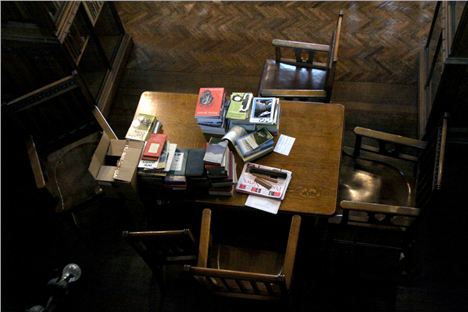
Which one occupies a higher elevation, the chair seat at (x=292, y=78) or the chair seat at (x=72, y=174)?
the chair seat at (x=292, y=78)

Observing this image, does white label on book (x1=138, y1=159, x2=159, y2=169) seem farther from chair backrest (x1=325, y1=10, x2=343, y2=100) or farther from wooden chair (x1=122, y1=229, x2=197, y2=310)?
chair backrest (x1=325, y1=10, x2=343, y2=100)

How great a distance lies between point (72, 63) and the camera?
11.5 feet

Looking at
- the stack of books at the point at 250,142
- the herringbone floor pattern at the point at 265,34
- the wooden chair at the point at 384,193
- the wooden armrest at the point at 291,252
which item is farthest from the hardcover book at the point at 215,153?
the herringbone floor pattern at the point at 265,34

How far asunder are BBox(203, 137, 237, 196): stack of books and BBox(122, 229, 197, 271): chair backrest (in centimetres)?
34

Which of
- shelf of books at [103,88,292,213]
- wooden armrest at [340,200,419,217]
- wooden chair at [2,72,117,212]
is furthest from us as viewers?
wooden chair at [2,72,117,212]

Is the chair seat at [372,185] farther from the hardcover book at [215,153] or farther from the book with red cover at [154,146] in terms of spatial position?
the book with red cover at [154,146]

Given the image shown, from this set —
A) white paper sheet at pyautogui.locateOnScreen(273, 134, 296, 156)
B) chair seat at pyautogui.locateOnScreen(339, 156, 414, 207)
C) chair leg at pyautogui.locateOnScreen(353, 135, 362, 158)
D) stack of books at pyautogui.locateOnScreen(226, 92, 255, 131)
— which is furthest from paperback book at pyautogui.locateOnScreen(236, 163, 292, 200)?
chair leg at pyautogui.locateOnScreen(353, 135, 362, 158)

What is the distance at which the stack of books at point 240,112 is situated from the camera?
2.79 metres

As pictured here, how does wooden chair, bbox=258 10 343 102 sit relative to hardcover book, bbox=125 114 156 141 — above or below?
above

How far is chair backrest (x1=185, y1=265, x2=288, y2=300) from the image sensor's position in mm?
2229

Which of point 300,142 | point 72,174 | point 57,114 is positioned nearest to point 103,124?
point 57,114

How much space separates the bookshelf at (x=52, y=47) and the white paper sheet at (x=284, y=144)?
1.80 m

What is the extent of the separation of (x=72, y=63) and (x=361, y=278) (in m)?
2.70

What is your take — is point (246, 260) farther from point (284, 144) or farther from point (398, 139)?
point (398, 139)
